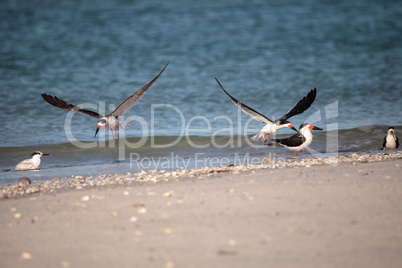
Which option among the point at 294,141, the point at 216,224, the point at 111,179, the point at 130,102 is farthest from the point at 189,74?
the point at 216,224

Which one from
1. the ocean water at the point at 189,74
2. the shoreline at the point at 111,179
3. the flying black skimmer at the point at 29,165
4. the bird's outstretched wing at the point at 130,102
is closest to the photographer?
the shoreline at the point at 111,179

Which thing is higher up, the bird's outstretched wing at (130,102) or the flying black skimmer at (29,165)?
the bird's outstretched wing at (130,102)

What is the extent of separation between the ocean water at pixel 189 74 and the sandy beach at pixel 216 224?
2821mm

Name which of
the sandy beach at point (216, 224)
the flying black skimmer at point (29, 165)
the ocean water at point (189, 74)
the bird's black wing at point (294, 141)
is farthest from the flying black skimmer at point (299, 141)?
the flying black skimmer at point (29, 165)

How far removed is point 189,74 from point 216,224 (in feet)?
47.1

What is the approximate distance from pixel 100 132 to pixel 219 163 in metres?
4.07

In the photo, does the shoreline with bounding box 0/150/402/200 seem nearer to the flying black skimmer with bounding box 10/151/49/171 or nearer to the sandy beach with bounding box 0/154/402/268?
the sandy beach with bounding box 0/154/402/268

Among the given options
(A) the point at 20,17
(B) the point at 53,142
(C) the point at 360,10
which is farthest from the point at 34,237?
(C) the point at 360,10

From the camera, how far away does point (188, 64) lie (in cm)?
1967

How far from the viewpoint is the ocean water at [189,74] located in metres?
9.76

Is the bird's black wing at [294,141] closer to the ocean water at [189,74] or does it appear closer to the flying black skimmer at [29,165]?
the ocean water at [189,74]

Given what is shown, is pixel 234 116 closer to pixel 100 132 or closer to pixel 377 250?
pixel 100 132

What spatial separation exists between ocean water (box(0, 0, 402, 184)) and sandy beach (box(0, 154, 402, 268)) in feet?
9.26

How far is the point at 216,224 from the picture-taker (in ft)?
12.8
